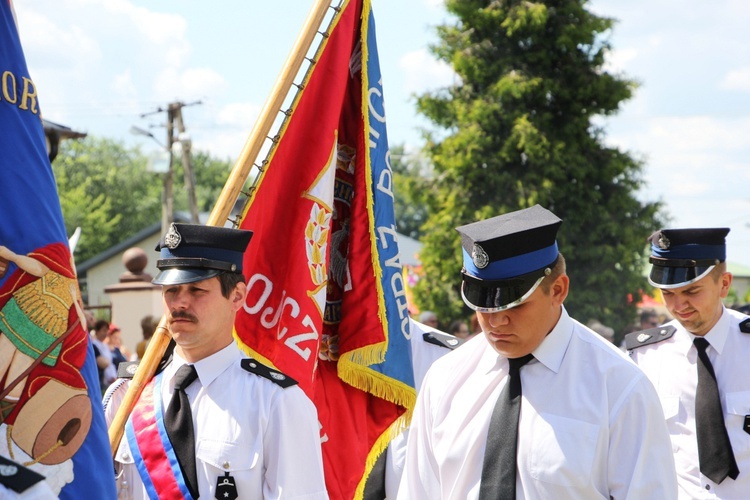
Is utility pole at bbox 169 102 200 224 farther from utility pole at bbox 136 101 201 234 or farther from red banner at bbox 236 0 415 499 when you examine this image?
red banner at bbox 236 0 415 499

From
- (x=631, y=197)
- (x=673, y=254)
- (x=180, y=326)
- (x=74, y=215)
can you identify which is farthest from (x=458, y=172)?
(x=74, y=215)

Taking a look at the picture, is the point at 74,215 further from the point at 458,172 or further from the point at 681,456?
the point at 681,456

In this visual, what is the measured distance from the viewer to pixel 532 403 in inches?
132

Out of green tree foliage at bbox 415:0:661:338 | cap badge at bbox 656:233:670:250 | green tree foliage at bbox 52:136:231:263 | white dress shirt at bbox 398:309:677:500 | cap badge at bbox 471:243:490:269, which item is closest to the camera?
white dress shirt at bbox 398:309:677:500

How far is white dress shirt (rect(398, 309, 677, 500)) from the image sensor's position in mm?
3162

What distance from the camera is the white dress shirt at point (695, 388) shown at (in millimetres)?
→ 5094

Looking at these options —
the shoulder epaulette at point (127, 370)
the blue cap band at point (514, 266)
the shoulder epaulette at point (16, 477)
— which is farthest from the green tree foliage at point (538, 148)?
the shoulder epaulette at point (16, 477)

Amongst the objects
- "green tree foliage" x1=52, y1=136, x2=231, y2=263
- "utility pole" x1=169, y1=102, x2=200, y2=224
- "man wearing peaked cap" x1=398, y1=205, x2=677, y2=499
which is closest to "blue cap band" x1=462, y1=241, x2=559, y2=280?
"man wearing peaked cap" x1=398, y1=205, x2=677, y2=499

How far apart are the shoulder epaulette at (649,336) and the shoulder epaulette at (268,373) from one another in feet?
8.28

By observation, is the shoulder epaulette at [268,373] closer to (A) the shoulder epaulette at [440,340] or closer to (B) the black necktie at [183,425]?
(B) the black necktie at [183,425]

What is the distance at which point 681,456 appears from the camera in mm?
5277

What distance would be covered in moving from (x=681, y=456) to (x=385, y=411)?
1569 millimetres

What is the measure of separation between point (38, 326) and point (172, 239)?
1.30m

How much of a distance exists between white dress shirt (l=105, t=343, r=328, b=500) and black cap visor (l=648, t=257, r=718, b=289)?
2.46 meters
